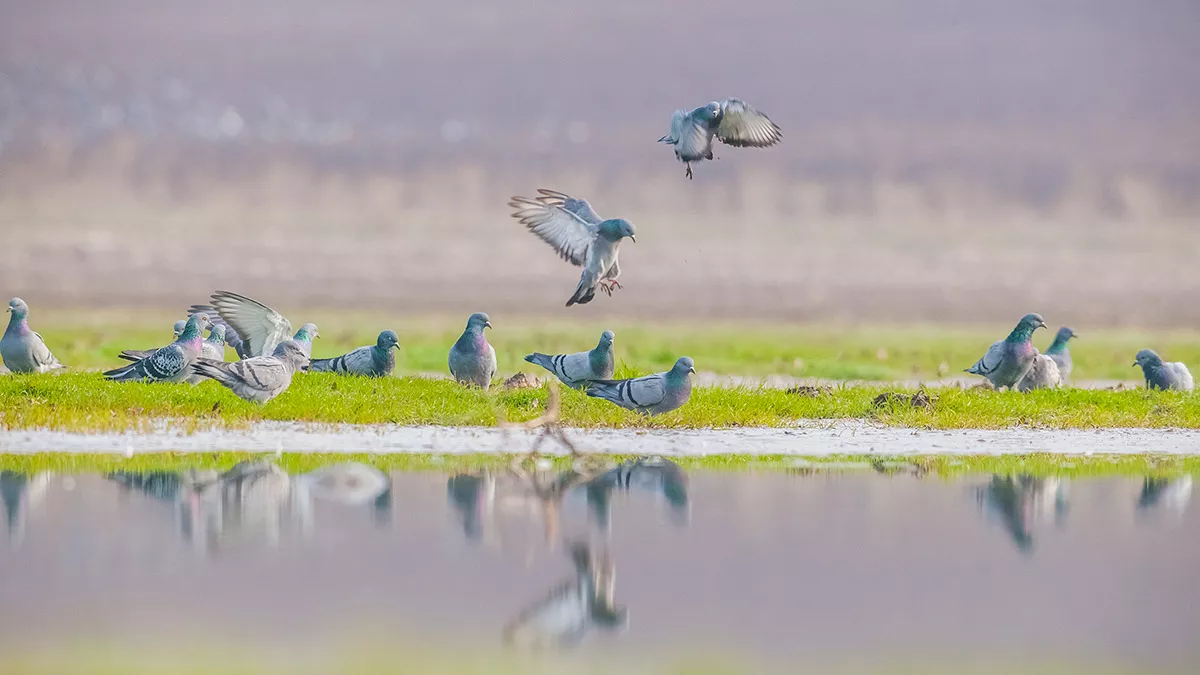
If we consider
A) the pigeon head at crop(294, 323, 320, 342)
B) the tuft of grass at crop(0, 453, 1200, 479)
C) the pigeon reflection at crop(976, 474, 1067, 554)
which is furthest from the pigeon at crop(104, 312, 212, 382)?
the pigeon reflection at crop(976, 474, 1067, 554)

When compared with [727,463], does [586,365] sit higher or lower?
higher

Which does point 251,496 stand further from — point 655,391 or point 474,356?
point 474,356

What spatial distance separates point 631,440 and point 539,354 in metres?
3.16

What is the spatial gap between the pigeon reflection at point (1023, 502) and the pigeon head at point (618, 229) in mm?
4771

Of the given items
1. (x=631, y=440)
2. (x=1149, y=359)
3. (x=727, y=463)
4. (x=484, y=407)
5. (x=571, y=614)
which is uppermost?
(x=1149, y=359)

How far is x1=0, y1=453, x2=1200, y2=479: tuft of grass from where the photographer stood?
34.2ft

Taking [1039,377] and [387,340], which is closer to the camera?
[387,340]

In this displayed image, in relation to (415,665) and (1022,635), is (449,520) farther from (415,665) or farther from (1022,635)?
(1022,635)

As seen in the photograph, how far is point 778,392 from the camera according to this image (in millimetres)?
15422

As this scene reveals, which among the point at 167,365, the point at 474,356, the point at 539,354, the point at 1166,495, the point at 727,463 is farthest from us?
the point at 474,356

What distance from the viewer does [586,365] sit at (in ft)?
48.6

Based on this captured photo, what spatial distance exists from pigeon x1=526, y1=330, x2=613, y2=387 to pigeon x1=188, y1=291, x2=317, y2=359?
9.80 feet

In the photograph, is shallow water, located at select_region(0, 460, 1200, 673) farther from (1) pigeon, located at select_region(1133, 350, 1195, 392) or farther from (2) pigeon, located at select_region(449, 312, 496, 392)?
(1) pigeon, located at select_region(1133, 350, 1195, 392)

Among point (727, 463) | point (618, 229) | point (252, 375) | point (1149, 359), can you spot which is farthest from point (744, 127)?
point (1149, 359)
